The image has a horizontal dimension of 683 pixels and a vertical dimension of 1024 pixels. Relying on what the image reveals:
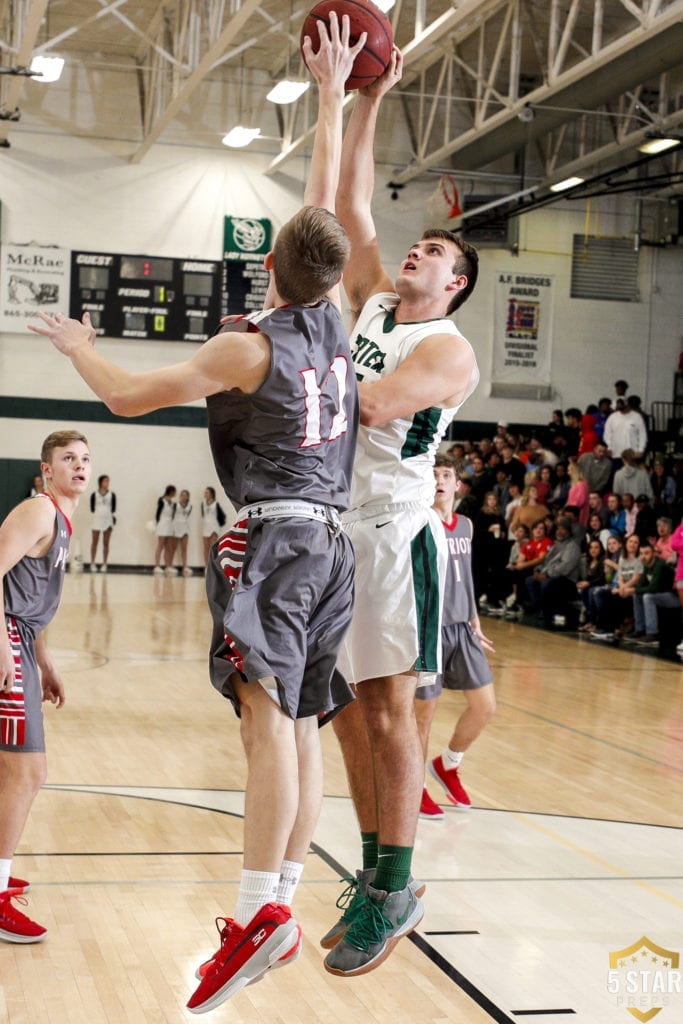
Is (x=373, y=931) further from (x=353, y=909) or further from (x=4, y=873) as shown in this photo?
(x=4, y=873)

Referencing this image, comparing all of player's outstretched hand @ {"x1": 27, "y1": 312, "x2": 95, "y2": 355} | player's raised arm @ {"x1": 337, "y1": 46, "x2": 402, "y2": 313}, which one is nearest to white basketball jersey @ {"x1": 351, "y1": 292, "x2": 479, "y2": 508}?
player's raised arm @ {"x1": 337, "y1": 46, "x2": 402, "y2": 313}

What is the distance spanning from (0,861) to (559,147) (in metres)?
17.5

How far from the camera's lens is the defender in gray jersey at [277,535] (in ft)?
8.91

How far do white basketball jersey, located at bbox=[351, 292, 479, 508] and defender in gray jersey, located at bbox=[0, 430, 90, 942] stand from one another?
987mm

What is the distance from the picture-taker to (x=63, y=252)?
19.4m

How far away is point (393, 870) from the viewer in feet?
10.7

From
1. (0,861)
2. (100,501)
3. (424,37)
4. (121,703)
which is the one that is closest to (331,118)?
(0,861)

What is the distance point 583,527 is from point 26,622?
1147 cm

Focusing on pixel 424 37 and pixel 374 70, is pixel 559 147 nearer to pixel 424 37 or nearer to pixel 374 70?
pixel 424 37

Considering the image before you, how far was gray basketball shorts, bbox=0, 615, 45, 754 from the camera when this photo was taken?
379cm

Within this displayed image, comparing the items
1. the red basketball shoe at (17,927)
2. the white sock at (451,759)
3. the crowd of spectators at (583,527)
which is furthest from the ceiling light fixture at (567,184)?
the red basketball shoe at (17,927)

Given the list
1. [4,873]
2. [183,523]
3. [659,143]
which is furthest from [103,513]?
[4,873]

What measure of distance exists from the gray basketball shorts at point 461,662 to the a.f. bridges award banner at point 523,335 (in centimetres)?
1565

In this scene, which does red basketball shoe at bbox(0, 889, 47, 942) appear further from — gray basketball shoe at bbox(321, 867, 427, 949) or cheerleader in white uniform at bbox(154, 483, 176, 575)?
cheerleader in white uniform at bbox(154, 483, 176, 575)
